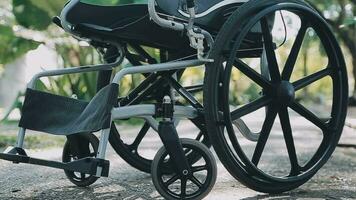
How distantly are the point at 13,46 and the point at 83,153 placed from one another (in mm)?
3155

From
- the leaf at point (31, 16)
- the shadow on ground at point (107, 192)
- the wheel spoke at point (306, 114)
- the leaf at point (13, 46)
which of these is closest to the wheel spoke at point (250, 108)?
the wheel spoke at point (306, 114)

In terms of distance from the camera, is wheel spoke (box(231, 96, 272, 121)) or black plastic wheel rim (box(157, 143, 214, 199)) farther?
wheel spoke (box(231, 96, 272, 121))

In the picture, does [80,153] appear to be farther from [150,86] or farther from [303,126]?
[303,126]

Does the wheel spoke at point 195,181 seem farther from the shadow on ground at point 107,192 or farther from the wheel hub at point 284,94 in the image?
the wheel hub at point 284,94

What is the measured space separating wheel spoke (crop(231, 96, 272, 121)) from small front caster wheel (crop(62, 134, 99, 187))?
1.58 ft

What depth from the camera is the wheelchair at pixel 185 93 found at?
1775 mm

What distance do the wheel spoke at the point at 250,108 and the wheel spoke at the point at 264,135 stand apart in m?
0.04

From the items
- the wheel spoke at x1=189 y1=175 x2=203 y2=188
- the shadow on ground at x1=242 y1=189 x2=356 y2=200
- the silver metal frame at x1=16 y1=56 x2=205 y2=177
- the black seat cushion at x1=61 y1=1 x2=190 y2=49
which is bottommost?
the shadow on ground at x1=242 y1=189 x2=356 y2=200

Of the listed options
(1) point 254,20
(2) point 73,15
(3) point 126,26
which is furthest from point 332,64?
(2) point 73,15

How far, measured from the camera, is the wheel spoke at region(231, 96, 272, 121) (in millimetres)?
1893

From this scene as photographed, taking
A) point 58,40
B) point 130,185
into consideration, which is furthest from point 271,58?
point 58,40

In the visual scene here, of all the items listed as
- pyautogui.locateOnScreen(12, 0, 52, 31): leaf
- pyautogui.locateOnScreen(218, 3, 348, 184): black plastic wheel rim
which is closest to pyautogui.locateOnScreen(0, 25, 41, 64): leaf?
pyautogui.locateOnScreen(12, 0, 52, 31): leaf

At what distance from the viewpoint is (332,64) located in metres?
2.15

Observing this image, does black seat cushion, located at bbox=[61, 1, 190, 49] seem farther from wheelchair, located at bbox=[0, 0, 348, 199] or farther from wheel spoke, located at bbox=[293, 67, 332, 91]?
wheel spoke, located at bbox=[293, 67, 332, 91]
